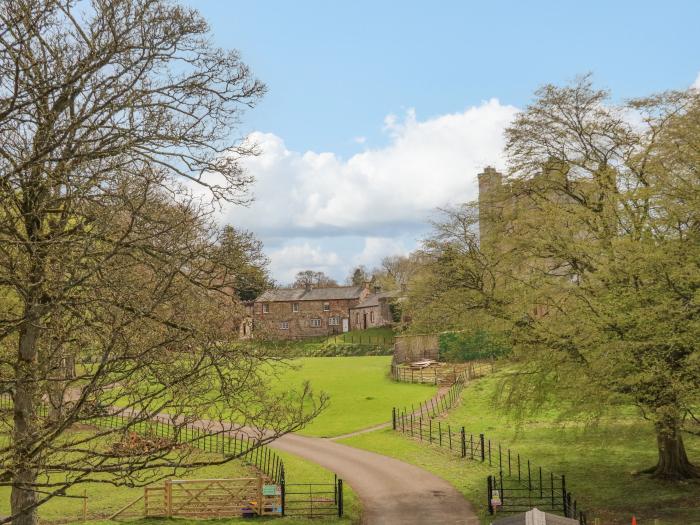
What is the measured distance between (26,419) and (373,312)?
7822cm

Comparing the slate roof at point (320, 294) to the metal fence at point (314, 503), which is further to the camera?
the slate roof at point (320, 294)

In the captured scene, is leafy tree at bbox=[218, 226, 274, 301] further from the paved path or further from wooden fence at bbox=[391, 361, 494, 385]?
wooden fence at bbox=[391, 361, 494, 385]

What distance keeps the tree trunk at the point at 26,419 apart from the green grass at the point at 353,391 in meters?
25.9

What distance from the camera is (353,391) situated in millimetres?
49469

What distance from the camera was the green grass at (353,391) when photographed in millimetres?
40688

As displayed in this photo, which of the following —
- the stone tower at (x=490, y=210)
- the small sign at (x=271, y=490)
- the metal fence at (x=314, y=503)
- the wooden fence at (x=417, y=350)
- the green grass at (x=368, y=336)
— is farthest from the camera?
the green grass at (x=368, y=336)

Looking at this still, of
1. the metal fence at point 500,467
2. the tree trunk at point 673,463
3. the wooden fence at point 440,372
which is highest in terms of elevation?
the wooden fence at point 440,372

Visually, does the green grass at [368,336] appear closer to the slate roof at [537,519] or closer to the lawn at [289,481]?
the lawn at [289,481]

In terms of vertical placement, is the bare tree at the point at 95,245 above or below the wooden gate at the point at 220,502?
above

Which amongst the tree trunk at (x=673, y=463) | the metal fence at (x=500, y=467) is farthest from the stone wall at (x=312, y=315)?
the tree trunk at (x=673, y=463)

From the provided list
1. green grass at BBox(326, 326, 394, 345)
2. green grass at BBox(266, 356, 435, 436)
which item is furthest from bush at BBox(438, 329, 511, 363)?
green grass at BBox(326, 326, 394, 345)

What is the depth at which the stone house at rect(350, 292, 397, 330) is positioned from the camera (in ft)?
281

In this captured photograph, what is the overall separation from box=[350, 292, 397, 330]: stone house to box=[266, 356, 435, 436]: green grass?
19488mm

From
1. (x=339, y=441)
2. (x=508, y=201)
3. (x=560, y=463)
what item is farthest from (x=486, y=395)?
(x=508, y=201)
